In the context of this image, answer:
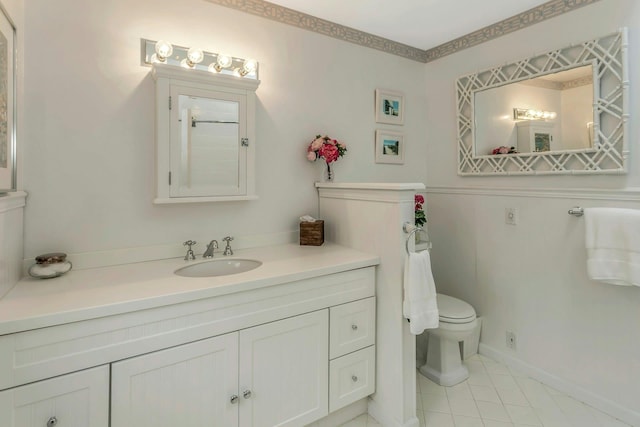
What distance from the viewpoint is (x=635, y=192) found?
1.66 meters

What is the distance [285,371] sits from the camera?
1479 mm

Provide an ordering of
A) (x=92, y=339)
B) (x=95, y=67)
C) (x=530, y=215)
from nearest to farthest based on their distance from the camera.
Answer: (x=92, y=339)
(x=95, y=67)
(x=530, y=215)

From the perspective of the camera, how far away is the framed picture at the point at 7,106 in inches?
47.7

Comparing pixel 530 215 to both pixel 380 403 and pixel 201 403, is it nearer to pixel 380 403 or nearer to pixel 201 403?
pixel 380 403

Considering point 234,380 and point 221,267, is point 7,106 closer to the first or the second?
point 221,267

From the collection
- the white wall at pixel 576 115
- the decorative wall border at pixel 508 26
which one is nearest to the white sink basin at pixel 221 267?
the white wall at pixel 576 115

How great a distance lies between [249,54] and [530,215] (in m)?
2.01

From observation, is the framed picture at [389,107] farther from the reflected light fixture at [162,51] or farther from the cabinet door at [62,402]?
the cabinet door at [62,402]

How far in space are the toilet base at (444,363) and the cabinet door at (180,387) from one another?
4.37 feet

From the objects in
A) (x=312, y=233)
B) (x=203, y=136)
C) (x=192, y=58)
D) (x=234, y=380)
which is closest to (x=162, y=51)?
(x=192, y=58)

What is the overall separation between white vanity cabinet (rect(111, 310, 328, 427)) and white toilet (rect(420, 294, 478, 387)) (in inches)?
34.1

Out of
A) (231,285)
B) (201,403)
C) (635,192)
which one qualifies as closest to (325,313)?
(231,285)

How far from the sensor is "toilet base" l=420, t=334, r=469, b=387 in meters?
2.08

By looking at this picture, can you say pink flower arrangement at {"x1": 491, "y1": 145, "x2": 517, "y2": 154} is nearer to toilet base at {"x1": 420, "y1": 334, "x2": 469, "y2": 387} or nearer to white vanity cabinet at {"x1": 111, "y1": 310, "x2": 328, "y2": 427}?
toilet base at {"x1": 420, "y1": 334, "x2": 469, "y2": 387}
